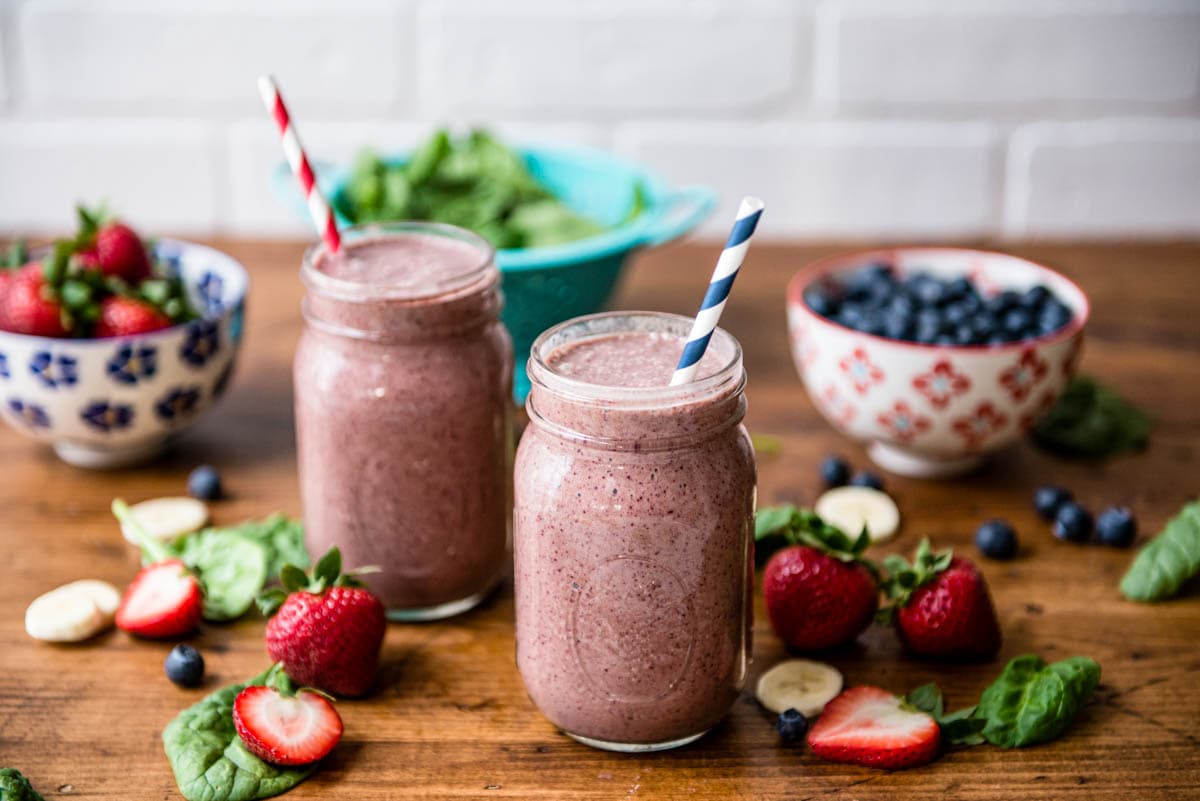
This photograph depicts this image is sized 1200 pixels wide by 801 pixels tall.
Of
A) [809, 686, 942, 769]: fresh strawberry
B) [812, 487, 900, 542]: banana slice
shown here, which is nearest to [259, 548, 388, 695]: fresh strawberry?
[809, 686, 942, 769]: fresh strawberry

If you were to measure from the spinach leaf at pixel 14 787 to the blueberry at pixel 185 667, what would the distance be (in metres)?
0.16

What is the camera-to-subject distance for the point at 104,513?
1337mm

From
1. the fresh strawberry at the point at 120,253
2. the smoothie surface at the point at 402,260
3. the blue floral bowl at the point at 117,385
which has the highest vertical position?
the smoothie surface at the point at 402,260

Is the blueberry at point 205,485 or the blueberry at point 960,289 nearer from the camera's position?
the blueberry at point 205,485

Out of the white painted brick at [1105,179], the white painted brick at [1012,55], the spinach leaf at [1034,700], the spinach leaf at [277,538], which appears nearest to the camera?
the spinach leaf at [1034,700]

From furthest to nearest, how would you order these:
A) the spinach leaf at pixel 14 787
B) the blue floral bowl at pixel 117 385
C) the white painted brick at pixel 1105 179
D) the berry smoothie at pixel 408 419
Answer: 1. the white painted brick at pixel 1105 179
2. the blue floral bowl at pixel 117 385
3. the berry smoothie at pixel 408 419
4. the spinach leaf at pixel 14 787

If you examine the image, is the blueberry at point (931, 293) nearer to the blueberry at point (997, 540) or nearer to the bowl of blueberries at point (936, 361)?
the bowl of blueberries at point (936, 361)

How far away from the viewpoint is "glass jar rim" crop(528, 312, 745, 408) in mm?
906

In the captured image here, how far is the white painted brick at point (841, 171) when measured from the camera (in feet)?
7.64

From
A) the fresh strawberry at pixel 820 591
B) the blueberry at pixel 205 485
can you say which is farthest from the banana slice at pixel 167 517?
the fresh strawberry at pixel 820 591

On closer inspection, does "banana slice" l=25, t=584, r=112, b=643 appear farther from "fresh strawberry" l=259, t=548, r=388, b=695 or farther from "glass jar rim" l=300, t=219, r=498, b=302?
"glass jar rim" l=300, t=219, r=498, b=302

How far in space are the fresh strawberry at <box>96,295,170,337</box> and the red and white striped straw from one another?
0.32 m

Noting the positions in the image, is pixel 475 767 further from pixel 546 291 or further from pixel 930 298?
pixel 930 298

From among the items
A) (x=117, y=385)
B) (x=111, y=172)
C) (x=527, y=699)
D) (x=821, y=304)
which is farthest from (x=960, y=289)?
(x=111, y=172)
